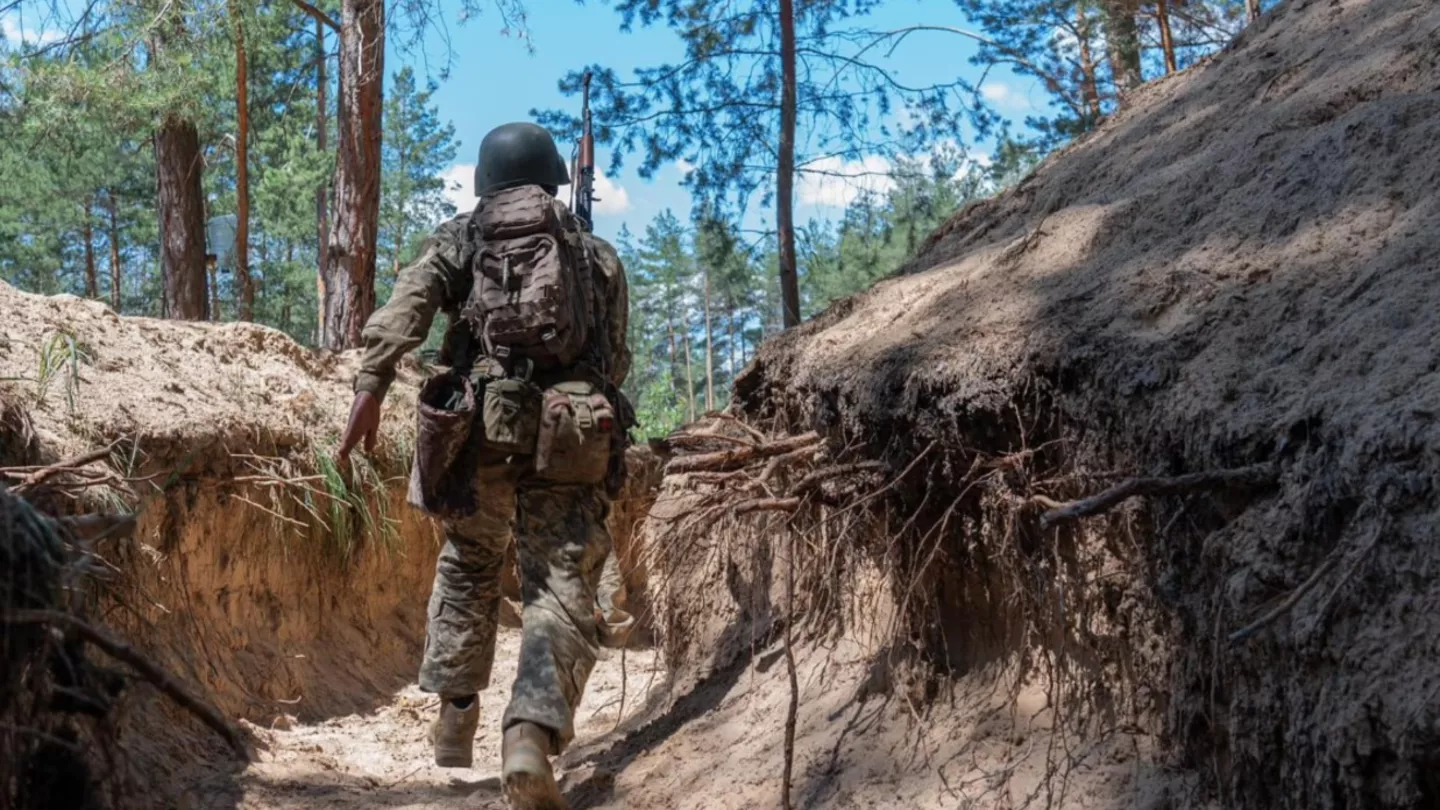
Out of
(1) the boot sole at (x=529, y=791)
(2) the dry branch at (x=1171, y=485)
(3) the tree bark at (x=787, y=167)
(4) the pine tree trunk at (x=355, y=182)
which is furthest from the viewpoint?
(3) the tree bark at (x=787, y=167)

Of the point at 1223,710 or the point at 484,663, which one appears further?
the point at 484,663

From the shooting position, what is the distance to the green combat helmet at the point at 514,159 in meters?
4.75

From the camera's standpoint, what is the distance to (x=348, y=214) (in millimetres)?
8781

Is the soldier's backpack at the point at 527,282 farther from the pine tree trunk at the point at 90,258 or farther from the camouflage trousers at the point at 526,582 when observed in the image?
the pine tree trunk at the point at 90,258

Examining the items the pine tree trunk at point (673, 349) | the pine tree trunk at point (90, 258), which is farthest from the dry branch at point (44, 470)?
the pine tree trunk at point (673, 349)

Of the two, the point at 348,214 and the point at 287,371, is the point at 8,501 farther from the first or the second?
the point at 348,214

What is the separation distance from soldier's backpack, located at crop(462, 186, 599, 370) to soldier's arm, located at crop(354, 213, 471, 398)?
11cm

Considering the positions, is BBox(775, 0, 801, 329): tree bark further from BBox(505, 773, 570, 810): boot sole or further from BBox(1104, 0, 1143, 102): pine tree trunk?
BBox(505, 773, 570, 810): boot sole

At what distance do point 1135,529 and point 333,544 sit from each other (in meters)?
4.51

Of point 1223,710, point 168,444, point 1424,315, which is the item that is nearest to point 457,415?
point 168,444

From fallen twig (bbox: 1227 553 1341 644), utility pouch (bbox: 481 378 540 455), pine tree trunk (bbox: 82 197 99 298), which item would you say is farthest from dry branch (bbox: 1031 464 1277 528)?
pine tree trunk (bbox: 82 197 99 298)

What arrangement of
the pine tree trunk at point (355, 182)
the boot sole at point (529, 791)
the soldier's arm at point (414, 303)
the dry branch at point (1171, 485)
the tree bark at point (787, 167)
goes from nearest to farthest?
the dry branch at point (1171, 485) → the boot sole at point (529, 791) → the soldier's arm at point (414, 303) → the pine tree trunk at point (355, 182) → the tree bark at point (787, 167)

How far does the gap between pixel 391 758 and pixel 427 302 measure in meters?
2.12

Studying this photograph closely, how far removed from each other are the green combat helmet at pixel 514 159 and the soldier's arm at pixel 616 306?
38cm
